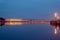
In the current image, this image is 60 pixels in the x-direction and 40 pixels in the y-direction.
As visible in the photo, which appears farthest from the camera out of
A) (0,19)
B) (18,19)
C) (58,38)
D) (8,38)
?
(18,19)

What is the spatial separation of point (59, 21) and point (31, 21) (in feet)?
11.3

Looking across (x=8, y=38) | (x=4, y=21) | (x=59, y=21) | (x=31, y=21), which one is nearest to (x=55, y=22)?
(x=59, y=21)

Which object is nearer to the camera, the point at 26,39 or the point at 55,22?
the point at 26,39

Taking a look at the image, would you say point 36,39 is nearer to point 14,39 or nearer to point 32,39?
point 32,39

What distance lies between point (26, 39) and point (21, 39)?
0.21 meters

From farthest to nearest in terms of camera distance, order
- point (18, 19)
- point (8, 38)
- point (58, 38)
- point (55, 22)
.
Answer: point (18, 19) → point (55, 22) → point (8, 38) → point (58, 38)

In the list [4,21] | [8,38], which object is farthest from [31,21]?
[8,38]

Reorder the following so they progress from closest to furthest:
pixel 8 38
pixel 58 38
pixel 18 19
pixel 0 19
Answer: pixel 58 38, pixel 8 38, pixel 0 19, pixel 18 19

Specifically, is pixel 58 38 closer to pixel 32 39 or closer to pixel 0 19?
pixel 32 39

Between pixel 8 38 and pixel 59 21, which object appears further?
pixel 59 21

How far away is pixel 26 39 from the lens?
26.2 ft

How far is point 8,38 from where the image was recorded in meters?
8.39

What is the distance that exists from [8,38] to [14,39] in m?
0.49

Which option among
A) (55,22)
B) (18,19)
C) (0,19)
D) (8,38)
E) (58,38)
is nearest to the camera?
(58,38)
